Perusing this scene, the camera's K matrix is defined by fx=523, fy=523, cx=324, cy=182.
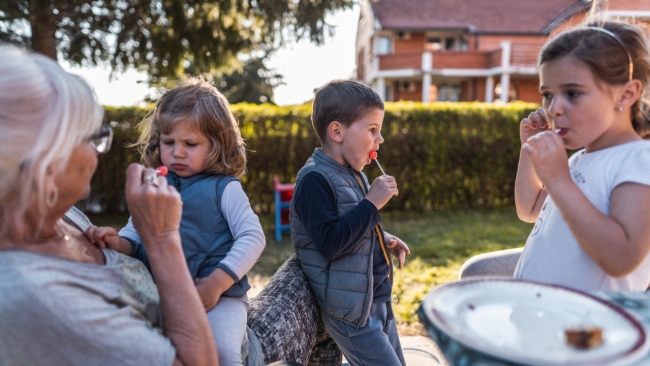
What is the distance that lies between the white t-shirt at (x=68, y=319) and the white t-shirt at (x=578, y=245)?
102cm

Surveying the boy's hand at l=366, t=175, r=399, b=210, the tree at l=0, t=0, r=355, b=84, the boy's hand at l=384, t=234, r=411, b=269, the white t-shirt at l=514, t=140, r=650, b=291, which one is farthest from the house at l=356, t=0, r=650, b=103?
the white t-shirt at l=514, t=140, r=650, b=291

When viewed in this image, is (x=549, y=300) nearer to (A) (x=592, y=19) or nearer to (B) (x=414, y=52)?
(A) (x=592, y=19)

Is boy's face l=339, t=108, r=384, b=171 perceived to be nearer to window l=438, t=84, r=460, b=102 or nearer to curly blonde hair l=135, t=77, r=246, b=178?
curly blonde hair l=135, t=77, r=246, b=178

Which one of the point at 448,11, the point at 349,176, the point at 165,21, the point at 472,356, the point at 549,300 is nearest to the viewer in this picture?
the point at 472,356

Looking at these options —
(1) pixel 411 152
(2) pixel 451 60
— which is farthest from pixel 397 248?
(2) pixel 451 60

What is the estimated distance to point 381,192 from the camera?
6.36 ft

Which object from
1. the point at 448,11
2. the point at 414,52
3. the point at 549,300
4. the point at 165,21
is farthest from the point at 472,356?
the point at 448,11

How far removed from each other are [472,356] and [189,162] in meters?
1.23

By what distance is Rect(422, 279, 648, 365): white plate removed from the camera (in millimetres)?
844

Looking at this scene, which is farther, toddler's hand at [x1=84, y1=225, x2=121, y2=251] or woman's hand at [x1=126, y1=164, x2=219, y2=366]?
toddler's hand at [x1=84, y1=225, x2=121, y2=251]

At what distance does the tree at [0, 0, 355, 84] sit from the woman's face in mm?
6863

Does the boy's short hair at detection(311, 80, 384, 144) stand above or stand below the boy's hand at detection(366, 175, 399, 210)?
above

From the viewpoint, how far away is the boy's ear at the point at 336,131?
6.76 feet

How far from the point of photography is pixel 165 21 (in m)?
8.09
